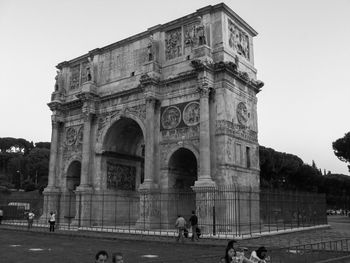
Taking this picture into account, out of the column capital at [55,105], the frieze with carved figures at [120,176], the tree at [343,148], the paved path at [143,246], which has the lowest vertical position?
the paved path at [143,246]

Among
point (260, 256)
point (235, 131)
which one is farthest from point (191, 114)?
point (260, 256)

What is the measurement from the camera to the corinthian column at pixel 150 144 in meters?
23.3

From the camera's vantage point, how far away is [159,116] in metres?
24.7

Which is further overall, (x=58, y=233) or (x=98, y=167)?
(x=98, y=167)

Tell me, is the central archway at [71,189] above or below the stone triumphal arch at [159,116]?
below

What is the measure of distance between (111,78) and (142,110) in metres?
4.35

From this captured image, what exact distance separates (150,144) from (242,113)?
232 inches

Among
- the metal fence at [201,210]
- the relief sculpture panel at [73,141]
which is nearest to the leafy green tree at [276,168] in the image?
the metal fence at [201,210]

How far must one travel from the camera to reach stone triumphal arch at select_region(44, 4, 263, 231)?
22266mm

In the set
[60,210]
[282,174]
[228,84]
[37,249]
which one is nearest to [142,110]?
[228,84]

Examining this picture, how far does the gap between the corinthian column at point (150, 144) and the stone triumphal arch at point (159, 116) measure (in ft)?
0.20

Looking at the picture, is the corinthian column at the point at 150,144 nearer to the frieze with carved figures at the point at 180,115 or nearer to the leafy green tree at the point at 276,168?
the frieze with carved figures at the point at 180,115

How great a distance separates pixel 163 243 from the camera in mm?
16500

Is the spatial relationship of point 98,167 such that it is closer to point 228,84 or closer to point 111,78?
point 111,78
